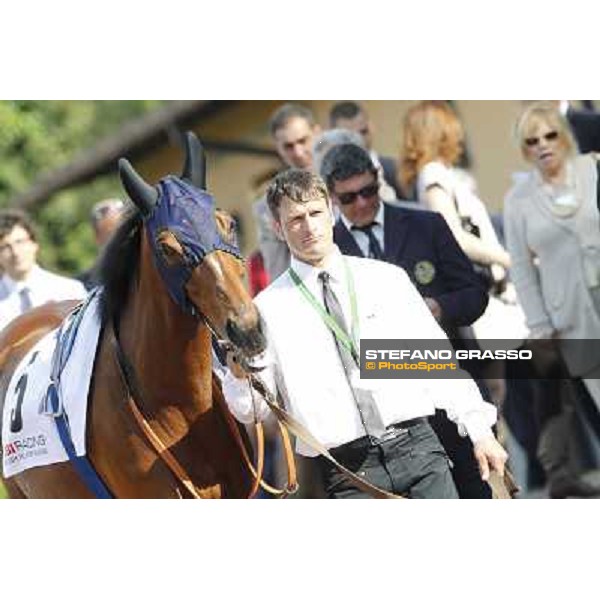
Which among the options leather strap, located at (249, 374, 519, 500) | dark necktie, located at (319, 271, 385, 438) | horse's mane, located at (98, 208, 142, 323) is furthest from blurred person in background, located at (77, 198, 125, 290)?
leather strap, located at (249, 374, 519, 500)

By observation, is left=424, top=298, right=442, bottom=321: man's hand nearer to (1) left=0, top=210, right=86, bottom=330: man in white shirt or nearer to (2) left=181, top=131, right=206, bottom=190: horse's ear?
(2) left=181, top=131, right=206, bottom=190: horse's ear

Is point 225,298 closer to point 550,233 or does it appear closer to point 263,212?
point 263,212

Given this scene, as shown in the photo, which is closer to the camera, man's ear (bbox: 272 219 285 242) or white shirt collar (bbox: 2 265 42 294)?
man's ear (bbox: 272 219 285 242)

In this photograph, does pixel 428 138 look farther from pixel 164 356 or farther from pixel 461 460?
pixel 164 356

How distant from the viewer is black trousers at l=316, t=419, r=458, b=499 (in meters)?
5.55

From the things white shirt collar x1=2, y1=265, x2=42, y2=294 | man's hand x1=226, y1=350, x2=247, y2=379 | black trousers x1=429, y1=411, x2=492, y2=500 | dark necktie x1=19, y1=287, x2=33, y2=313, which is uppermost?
white shirt collar x1=2, y1=265, x2=42, y2=294

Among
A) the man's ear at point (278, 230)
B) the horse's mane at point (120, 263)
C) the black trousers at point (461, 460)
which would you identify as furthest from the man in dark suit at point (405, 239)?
the horse's mane at point (120, 263)

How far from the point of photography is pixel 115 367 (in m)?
5.82

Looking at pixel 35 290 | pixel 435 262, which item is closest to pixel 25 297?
pixel 35 290

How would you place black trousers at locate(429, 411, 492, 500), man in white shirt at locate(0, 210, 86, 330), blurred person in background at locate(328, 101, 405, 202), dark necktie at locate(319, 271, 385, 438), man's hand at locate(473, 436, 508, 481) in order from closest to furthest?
man's hand at locate(473, 436, 508, 481), dark necktie at locate(319, 271, 385, 438), black trousers at locate(429, 411, 492, 500), blurred person in background at locate(328, 101, 405, 202), man in white shirt at locate(0, 210, 86, 330)

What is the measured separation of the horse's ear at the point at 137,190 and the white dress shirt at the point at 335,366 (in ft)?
2.06

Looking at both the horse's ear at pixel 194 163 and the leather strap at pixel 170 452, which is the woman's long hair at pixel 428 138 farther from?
the leather strap at pixel 170 452

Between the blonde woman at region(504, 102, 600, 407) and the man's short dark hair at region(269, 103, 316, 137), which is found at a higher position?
the man's short dark hair at region(269, 103, 316, 137)

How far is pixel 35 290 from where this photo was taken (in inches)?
279
